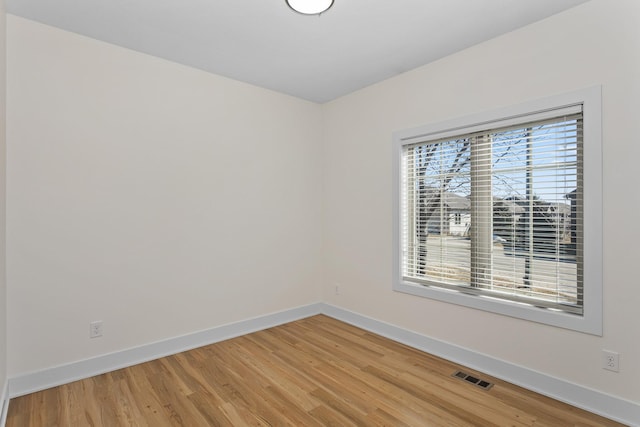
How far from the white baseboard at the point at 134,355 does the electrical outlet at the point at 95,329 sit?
0.18 m

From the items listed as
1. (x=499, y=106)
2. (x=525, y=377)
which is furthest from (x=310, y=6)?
(x=525, y=377)

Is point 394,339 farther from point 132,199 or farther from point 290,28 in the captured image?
point 290,28

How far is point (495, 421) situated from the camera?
2049mm

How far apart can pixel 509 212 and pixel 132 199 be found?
312 centimetres

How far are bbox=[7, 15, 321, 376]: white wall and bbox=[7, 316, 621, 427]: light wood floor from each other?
383mm

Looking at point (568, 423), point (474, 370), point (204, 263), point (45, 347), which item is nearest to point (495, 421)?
point (568, 423)

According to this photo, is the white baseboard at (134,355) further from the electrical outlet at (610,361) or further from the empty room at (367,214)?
the electrical outlet at (610,361)

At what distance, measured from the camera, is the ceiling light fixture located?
2.12 meters

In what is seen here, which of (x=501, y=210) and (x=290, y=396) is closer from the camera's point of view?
(x=290, y=396)

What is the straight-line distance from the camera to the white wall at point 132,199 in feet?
7.86

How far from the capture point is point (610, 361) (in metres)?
2.10

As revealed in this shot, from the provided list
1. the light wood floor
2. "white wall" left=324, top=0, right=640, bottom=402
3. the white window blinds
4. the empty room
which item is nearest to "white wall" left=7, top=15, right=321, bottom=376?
the empty room

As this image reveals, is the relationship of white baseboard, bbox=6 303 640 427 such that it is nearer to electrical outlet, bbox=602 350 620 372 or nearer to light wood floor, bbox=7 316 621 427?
light wood floor, bbox=7 316 621 427

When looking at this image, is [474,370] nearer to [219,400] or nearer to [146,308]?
[219,400]
